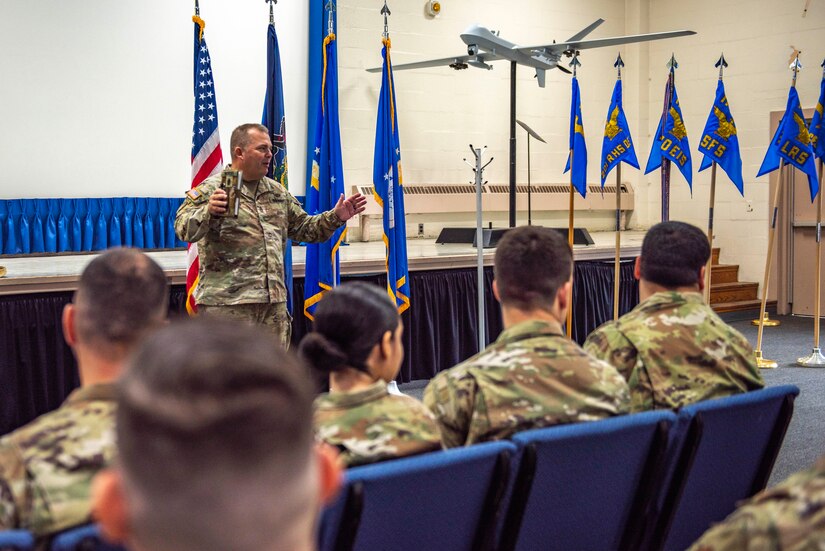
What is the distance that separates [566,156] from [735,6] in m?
2.24

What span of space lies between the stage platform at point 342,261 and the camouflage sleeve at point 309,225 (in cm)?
77

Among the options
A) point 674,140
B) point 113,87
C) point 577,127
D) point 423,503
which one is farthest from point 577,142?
point 423,503

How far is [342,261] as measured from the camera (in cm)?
557

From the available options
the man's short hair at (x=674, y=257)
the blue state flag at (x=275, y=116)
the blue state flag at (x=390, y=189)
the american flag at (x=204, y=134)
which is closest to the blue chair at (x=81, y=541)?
the man's short hair at (x=674, y=257)

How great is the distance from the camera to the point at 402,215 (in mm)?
5586

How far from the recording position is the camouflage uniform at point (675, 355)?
7.43 feet

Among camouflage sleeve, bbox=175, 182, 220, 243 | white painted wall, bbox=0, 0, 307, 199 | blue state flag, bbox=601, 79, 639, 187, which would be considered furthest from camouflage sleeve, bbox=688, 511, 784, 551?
white painted wall, bbox=0, 0, 307, 199

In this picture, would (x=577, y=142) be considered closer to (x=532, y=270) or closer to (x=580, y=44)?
(x=580, y=44)

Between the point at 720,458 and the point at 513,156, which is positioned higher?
the point at 513,156

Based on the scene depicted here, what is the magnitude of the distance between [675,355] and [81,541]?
1.58 m

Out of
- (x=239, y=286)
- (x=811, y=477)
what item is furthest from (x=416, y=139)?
(x=811, y=477)

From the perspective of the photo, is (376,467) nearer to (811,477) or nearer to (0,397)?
(811,477)

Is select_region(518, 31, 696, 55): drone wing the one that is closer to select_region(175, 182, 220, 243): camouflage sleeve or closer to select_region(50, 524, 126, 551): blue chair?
select_region(175, 182, 220, 243): camouflage sleeve

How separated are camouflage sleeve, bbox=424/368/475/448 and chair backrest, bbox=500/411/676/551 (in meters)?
0.19
